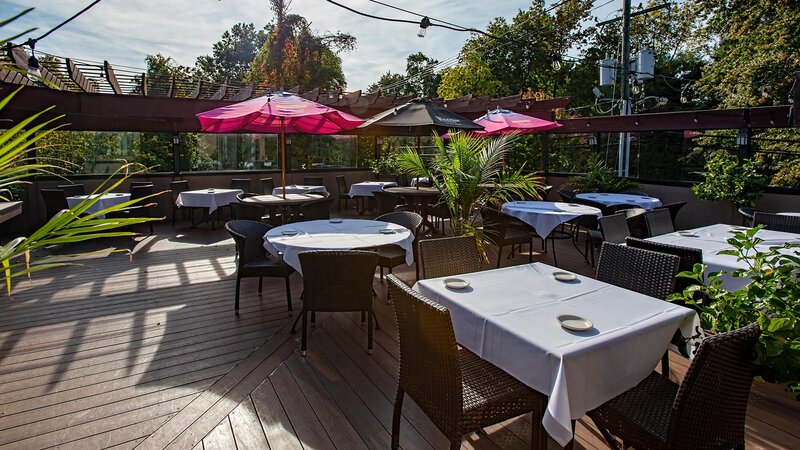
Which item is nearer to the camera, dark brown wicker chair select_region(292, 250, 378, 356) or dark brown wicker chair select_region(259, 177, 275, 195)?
dark brown wicker chair select_region(292, 250, 378, 356)

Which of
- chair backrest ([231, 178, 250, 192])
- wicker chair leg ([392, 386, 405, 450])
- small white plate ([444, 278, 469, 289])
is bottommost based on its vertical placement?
wicker chair leg ([392, 386, 405, 450])

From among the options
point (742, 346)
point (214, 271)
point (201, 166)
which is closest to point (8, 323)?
point (214, 271)

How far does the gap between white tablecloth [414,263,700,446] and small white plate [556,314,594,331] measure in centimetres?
3

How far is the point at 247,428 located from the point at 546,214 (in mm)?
4089

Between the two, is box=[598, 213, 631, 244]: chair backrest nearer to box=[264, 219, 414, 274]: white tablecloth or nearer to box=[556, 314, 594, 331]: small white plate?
box=[264, 219, 414, 274]: white tablecloth

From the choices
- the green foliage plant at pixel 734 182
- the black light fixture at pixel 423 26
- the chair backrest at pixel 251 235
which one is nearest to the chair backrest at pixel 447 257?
the chair backrest at pixel 251 235

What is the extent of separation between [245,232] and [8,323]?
2.18m

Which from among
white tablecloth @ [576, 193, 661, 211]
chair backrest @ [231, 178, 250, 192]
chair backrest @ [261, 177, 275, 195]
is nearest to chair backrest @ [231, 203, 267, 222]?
chair backrest @ [261, 177, 275, 195]

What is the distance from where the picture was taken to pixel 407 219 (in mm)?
4816

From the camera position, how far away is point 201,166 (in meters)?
11.4

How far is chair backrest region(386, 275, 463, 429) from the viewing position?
1.78m

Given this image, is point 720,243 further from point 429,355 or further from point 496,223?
point 429,355

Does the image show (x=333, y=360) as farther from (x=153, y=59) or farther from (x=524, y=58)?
(x=524, y=58)

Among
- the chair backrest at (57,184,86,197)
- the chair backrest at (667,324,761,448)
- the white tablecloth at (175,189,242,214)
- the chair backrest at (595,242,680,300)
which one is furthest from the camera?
the white tablecloth at (175,189,242,214)
